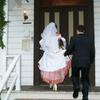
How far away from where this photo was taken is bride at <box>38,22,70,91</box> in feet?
40.4

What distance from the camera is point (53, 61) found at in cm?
1238

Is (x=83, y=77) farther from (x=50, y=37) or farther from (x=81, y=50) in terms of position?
(x=50, y=37)

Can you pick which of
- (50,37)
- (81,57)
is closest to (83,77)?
(81,57)

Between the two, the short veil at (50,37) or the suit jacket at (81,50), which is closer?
the suit jacket at (81,50)

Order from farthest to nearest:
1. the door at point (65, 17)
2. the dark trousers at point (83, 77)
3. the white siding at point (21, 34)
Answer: the door at point (65, 17) → the white siding at point (21, 34) → the dark trousers at point (83, 77)

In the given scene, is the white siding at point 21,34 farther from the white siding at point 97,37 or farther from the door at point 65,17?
the white siding at point 97,37

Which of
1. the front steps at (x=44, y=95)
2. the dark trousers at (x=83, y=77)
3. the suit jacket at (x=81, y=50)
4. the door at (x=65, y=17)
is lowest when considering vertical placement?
the front steps at (x=44, y=95)

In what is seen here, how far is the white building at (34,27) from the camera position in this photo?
1369 centimetres

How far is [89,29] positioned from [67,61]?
1.77 meters

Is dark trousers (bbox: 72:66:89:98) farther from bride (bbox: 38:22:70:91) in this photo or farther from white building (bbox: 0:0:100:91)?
white building (bbox: 0:0:100:91)

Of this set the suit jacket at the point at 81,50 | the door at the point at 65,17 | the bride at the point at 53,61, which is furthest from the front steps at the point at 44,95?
the door at the point at 65,17

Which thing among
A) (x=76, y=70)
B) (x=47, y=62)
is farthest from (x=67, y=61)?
(x=76, y=70)

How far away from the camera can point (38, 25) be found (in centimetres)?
1393

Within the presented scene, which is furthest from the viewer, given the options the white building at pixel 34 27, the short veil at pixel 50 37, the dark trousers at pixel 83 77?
the white building at pixel 34 27
